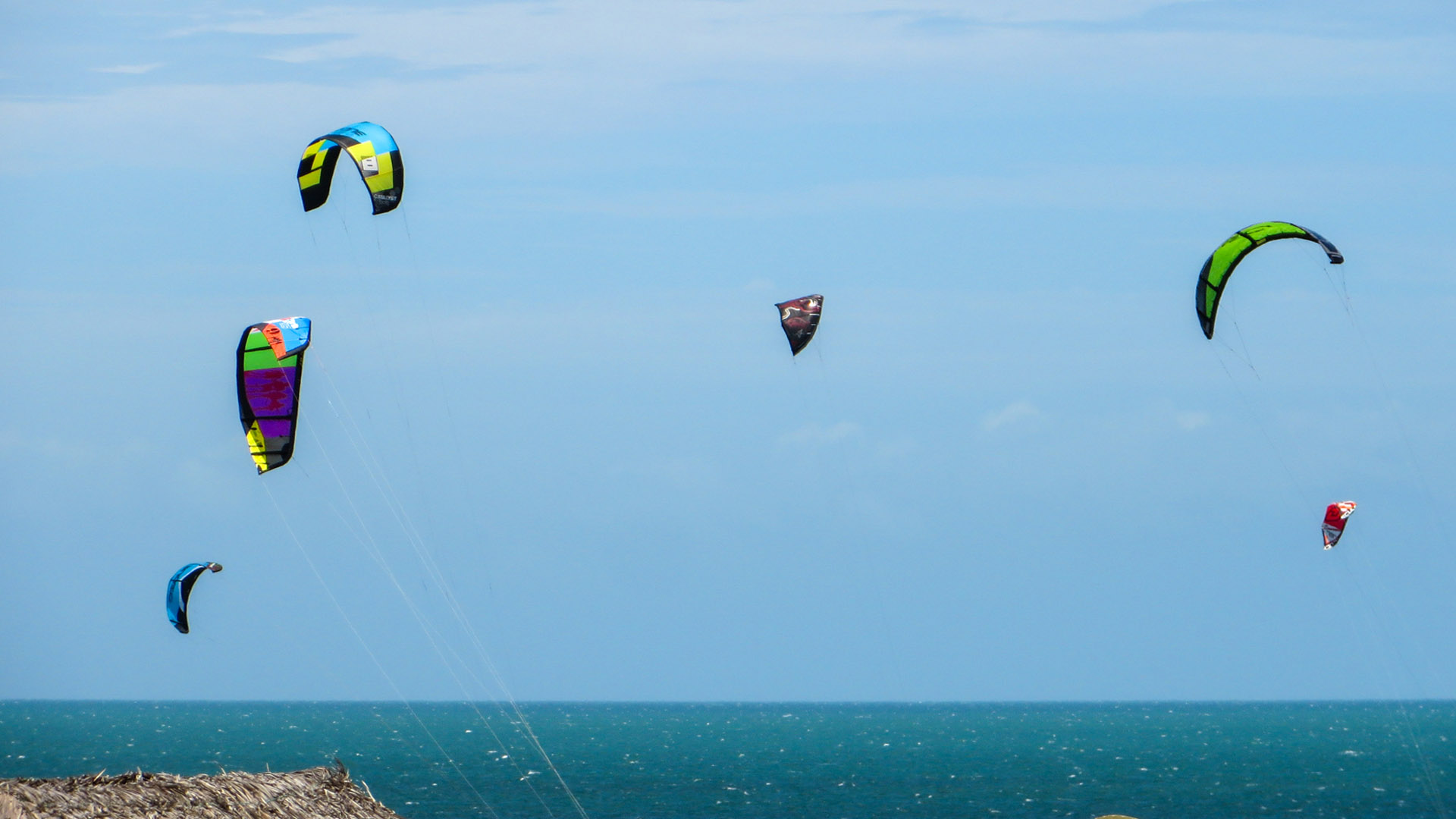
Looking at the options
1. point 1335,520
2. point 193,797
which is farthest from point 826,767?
point 193,797

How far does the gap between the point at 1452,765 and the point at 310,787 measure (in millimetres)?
65479

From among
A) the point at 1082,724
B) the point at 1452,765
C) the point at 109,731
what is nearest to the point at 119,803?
the point at 1452,765

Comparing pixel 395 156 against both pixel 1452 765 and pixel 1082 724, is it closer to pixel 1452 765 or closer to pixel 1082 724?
pixel 1452 765

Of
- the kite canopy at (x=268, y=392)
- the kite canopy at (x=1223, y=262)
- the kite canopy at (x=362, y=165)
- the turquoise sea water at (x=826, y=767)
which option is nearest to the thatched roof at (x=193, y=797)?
the kite canopy at (x=268, y=392)

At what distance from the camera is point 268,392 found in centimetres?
1789

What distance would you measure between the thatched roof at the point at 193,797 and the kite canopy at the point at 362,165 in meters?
6.33

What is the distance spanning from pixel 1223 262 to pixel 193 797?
44.6 feet

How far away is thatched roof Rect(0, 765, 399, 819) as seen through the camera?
1293 centimetres

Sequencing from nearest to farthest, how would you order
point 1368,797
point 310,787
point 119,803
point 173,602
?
point 119,803, point 310,787, point 173,602, point 1368,797

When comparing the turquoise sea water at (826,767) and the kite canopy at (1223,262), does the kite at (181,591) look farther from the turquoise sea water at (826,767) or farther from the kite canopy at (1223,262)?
the kite canopy at (1223,262)

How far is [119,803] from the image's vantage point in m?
13.5

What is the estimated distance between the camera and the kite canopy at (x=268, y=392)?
1767cm

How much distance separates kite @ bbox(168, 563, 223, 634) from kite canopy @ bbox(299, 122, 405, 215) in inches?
228

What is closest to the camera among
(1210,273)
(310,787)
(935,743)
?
(310,787)
